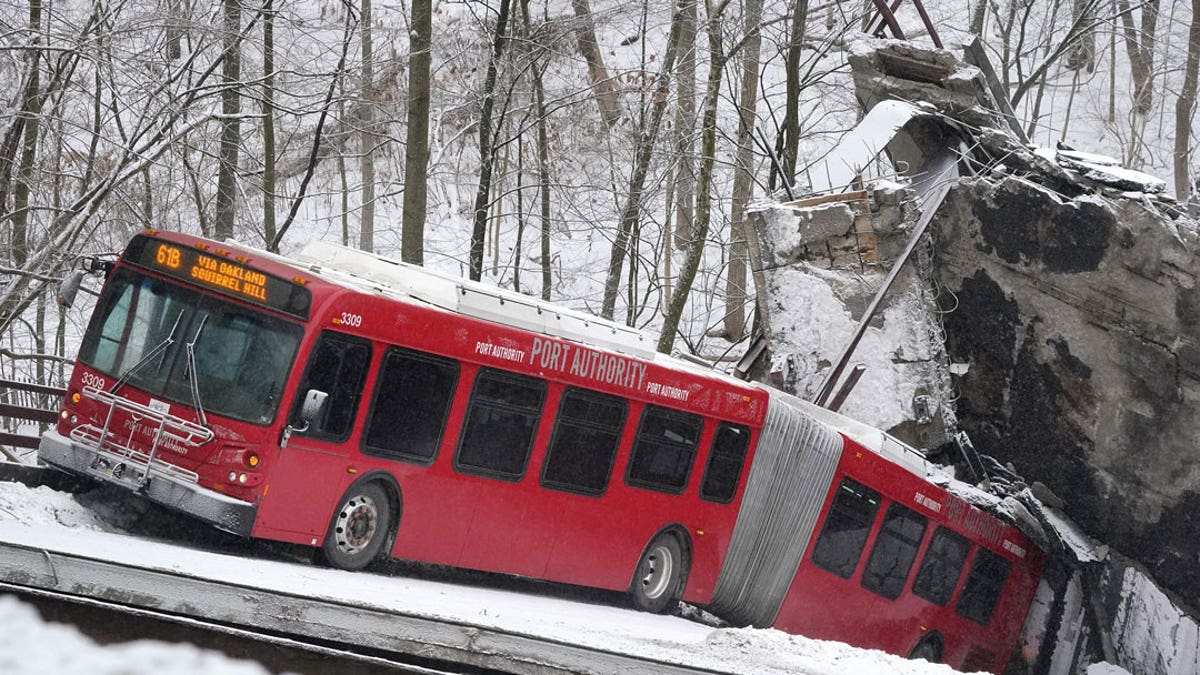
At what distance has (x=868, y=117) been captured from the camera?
56.1 feet

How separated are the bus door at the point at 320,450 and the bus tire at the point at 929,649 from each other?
9.00 metres

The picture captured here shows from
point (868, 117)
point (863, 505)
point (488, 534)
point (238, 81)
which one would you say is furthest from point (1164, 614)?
point (238, 81)

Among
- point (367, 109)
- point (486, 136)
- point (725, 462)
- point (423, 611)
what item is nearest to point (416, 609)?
point (423, 611)

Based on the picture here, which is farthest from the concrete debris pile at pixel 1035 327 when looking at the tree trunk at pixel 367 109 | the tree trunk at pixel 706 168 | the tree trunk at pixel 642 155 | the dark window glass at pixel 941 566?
the tree trunk at pixel 367 109

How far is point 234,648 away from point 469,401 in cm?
653

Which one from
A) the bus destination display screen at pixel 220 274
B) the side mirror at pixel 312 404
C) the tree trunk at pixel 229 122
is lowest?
the side mirror at pixel 312 404

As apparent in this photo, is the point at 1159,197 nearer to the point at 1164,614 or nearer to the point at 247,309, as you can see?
the point at 1164,614

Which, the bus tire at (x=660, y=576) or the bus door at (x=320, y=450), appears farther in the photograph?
the bus tire at (x=660, y=576)

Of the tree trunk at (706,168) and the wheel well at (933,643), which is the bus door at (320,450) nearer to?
the wheel well at (933,643)

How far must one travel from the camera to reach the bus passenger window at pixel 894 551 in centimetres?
1538

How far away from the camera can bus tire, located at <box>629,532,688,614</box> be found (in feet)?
43.5

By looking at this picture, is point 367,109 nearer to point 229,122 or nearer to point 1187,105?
point 229,122

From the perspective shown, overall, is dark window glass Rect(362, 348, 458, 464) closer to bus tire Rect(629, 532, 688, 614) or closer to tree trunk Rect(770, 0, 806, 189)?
bus tire Rect(629, 532, 688, 614)

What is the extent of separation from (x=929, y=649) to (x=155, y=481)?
10.9 m
